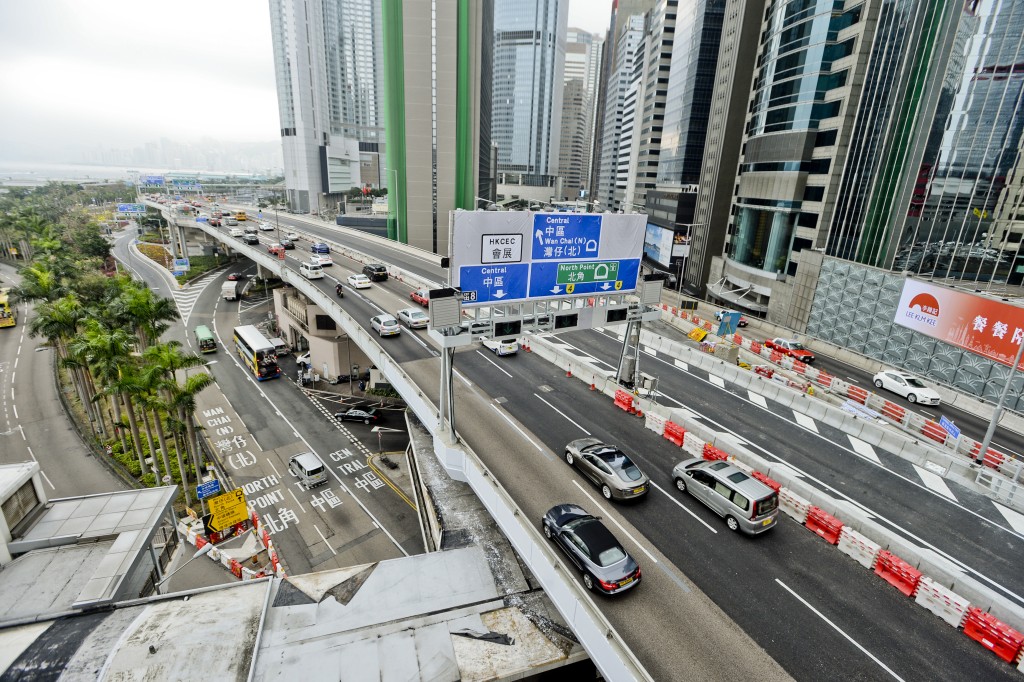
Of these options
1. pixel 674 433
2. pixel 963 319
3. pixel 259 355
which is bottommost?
pixel 259 355

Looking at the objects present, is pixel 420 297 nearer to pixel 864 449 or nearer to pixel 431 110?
pixel 864 449

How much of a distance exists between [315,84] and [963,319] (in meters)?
201

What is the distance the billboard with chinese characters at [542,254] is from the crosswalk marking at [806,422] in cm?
1316

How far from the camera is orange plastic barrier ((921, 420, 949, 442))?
2670 centimetres

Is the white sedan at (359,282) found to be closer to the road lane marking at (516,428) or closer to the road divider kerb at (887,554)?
the road lane marking at (516,428)

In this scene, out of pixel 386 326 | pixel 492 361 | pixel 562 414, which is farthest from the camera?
pixel 386 326

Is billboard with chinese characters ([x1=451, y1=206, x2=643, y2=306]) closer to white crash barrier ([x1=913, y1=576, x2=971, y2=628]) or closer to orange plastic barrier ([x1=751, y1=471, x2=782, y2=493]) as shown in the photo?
orange plastic barrier ([x1=751, y1=471, x2=782, y2=493])

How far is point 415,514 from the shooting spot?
35.2 meters

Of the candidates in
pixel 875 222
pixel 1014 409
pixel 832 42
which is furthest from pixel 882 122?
pixel 1014 409

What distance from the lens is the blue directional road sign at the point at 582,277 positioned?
22125mm

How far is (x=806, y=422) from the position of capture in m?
27.4

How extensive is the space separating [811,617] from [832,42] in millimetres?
71341

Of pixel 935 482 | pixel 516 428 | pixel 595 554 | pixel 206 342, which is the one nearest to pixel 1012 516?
pixel 935 482

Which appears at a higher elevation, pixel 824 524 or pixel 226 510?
pixel 824 524
